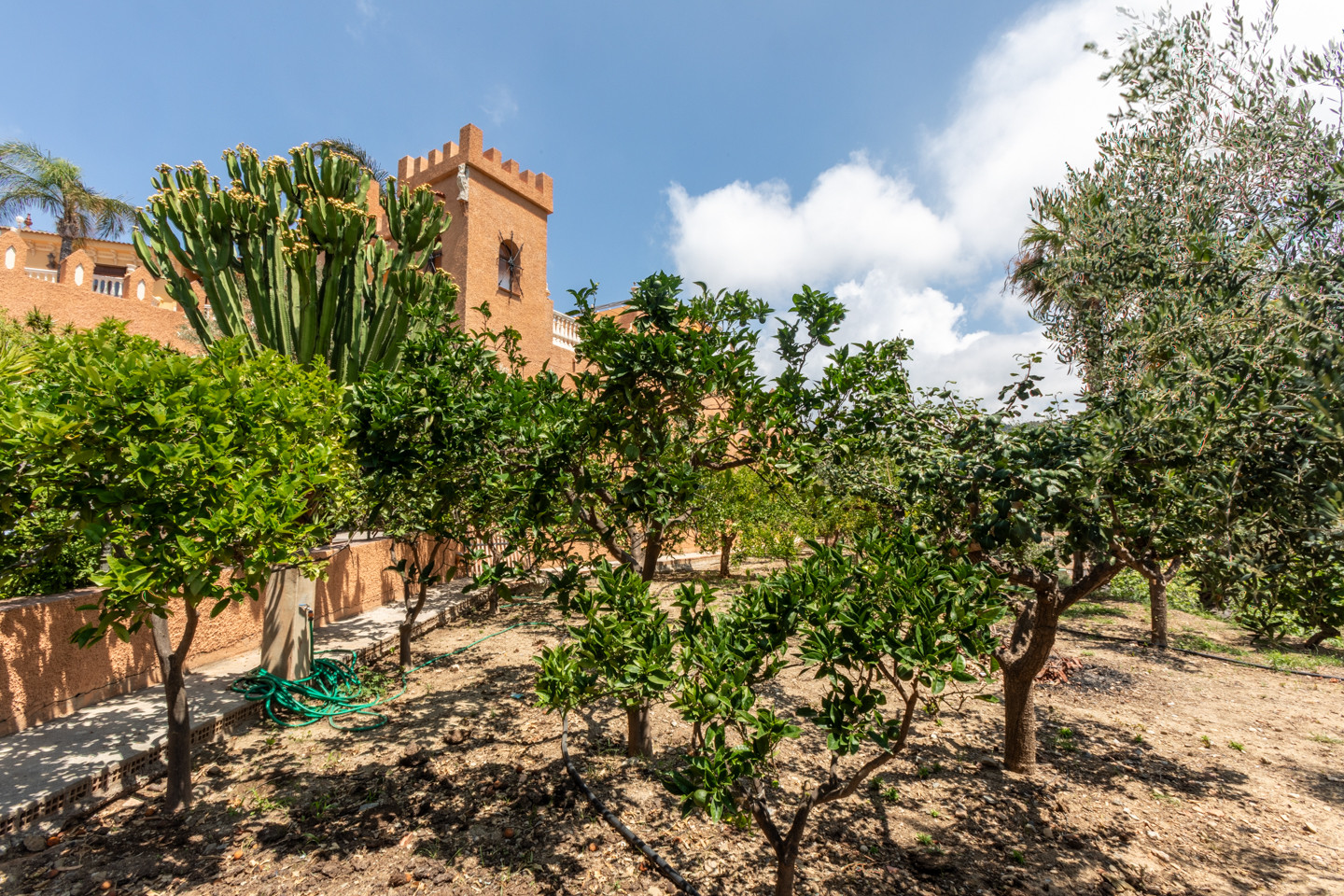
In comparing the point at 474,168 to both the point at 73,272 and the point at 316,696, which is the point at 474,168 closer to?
the point at 73,272

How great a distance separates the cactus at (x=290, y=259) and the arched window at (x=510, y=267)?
414 inches

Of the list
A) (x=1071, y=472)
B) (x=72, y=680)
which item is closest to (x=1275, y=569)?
(x=1071, y=472)

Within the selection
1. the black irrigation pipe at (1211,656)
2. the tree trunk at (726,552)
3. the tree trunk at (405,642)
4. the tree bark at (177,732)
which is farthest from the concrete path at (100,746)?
the black irrigation pipe at (1211,656)

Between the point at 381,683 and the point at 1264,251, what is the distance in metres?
9.33

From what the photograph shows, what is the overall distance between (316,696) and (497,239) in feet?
50.7

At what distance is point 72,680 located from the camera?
617 cm

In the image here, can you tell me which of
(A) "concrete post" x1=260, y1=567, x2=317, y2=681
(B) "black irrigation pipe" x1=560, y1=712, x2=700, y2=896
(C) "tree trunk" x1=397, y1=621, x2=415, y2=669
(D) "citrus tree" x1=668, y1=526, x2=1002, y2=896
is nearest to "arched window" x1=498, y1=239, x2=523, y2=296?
(C) "tree trunk" x1=397, y1=621, x2=415, y2=669

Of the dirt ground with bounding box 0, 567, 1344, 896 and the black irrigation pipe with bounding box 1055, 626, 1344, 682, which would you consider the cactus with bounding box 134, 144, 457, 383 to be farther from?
the black irrigation pipe with bounding box 1055, 626, 1344, 682

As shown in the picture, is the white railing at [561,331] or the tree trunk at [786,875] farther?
the white railing at [561,331]

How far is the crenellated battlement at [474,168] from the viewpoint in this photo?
59.1 feet

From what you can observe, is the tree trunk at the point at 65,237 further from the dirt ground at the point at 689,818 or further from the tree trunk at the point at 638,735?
the tree trunk at the point at 638,735

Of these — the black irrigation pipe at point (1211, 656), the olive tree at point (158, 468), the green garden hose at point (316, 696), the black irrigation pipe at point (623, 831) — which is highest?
the olive tree at point (158, 468)

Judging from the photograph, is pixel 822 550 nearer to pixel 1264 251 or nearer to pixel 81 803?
pixel 1264 251

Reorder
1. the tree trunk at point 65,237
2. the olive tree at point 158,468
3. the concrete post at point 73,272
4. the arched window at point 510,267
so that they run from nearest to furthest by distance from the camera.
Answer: the olive tree at point 158,468, the concrete post at point 73,272, the arched window at point 510,267, the tree trunk at point 65,237
